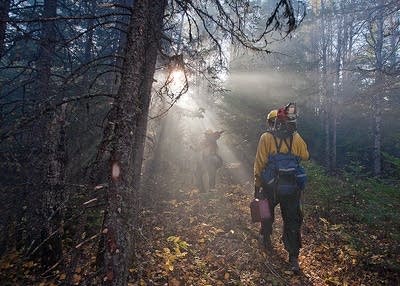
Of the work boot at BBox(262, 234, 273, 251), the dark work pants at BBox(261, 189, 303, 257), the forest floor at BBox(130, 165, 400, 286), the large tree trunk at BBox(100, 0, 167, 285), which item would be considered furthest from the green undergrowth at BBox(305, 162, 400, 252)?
the large tree trunk at BBox(100, 0, 167, 285)

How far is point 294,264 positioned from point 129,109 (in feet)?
14.4

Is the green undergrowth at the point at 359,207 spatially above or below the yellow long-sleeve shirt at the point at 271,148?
below

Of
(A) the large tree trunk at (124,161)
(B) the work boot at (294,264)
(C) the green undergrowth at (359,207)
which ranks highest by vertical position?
(A) the large tree trunk at (124,161)

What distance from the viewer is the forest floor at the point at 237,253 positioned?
5.75 metres

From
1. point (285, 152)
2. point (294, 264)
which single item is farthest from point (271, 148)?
point (294, 264)

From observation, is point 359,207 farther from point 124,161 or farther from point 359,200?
point 124,161

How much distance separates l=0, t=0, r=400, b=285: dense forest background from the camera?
3.40 meters

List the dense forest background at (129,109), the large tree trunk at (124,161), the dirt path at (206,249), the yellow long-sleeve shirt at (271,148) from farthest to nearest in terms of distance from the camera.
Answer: the yellow long-sleeve shirt at (271,148), the dirt path at (206,249), the dense forest background at (129,109), the large tree trunk at (124,161)

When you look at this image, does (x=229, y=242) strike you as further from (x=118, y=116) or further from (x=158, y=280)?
(x=118, y=116)

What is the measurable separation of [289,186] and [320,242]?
87.7 inches

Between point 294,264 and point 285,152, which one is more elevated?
point 285,152

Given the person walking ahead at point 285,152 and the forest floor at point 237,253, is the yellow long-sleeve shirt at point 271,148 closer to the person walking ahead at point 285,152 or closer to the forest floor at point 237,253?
the person walking ahead at point 285,152

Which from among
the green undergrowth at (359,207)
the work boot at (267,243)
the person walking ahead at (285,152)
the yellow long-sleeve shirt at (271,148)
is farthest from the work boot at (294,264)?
the yellow long-sleeve shirt at (271,148)

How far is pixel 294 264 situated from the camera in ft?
20.2
